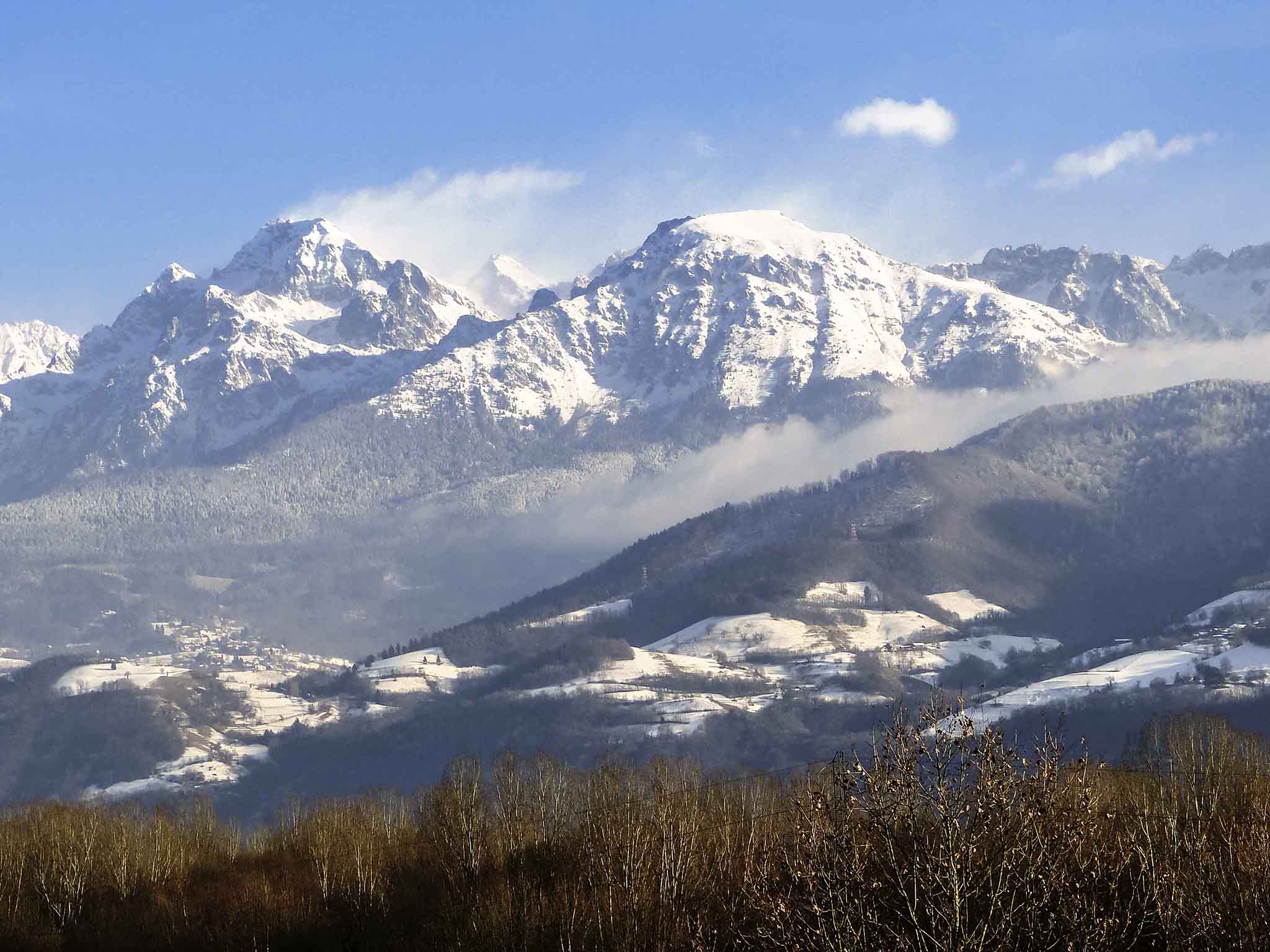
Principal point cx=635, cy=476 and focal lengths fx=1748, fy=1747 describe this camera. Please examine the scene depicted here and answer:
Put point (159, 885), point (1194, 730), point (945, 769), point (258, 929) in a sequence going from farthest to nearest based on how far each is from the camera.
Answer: point (1194, 730) < point (159, 885) < point (258, 929) < point (945, 769)

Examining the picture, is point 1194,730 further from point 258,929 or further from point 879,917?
point 879,917

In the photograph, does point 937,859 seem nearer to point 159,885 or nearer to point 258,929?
point 258,929

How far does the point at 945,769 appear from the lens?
63.0m

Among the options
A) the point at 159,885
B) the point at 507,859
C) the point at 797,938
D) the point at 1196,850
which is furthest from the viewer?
the point at 159,885

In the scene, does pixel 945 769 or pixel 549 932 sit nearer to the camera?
pixel 945 769

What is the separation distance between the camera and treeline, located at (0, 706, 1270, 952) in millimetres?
60312

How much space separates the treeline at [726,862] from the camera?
60.3m

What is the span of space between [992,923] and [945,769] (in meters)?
5.55

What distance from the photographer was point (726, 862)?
349 ft

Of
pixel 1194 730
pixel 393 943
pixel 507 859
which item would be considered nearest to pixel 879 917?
pixel 393 943

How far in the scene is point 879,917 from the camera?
69750 millimetres

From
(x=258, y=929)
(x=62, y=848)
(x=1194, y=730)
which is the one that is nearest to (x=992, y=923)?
(x=258, y=929)

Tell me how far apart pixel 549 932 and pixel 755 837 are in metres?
16.0

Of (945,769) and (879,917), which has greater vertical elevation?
(945,769)
